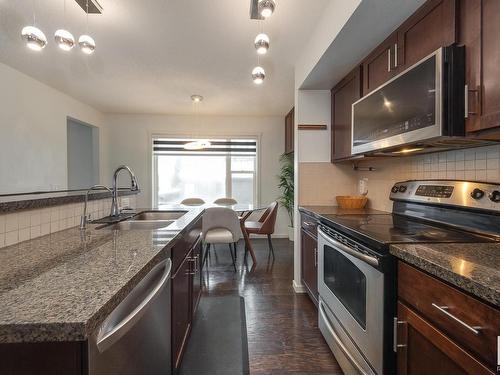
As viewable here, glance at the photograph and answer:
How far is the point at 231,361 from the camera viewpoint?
170 cm

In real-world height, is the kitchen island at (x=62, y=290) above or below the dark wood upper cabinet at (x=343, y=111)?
below

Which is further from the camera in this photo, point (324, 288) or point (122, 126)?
point (122, 126)

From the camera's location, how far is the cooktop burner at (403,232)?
3.84 ft

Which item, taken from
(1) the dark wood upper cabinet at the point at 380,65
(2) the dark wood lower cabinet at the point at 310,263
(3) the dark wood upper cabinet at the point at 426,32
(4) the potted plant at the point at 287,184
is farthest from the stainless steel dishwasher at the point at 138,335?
(4) the potted plant at the point at 287,184

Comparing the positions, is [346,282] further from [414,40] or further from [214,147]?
[214,147]

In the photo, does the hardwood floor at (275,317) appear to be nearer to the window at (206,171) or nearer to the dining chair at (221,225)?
the dining chair at (221,225)

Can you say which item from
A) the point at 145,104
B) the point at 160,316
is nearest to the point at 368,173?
the point at 160,316

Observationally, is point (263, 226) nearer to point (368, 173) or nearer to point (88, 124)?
point (368, 173)

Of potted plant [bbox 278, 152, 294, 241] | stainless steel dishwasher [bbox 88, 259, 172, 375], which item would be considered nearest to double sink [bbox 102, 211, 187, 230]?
stainless steel dishwasher [bbox 88, 259, 172, 375]

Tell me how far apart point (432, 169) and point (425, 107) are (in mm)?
667

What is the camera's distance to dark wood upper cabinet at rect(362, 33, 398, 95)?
66.9 inches

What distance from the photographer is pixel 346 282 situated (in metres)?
1.53

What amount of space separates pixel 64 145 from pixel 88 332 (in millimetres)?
4204

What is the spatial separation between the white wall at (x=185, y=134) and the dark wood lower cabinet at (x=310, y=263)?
2642 millimetres
